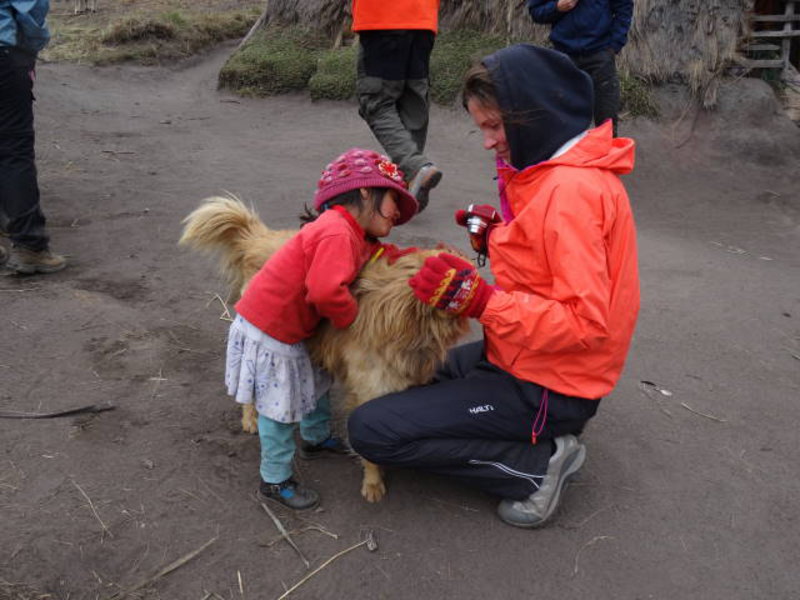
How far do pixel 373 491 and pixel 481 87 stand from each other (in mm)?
1777

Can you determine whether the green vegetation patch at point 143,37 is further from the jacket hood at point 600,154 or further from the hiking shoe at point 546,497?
the hiking shoe at point 546,497

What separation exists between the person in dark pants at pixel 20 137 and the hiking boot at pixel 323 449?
2872mm

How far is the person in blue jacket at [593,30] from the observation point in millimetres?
6758

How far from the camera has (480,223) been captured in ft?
10.5

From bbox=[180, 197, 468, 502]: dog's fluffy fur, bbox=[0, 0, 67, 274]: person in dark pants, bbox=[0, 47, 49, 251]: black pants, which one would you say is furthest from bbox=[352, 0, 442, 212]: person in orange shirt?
bbox=[180, 197, 468, 502]: dog's fluffy fur

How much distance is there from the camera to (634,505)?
312cm

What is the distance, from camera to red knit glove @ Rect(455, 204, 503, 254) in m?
3.21

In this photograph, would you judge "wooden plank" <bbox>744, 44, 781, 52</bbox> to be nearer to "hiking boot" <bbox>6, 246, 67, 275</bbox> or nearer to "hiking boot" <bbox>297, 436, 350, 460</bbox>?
"hiking boot" <bbox>297, 436, 350, 460</bbox>

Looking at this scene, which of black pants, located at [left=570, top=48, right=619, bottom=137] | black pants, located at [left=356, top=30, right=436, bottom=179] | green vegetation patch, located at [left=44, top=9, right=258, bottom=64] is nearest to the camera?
black pants, located at [left=356, top=30, right=436, bottom=179]

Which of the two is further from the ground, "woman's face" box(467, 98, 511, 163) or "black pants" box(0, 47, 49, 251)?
"woman's face" box(467, 98, 511, 163)

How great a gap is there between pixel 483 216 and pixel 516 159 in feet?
1.61

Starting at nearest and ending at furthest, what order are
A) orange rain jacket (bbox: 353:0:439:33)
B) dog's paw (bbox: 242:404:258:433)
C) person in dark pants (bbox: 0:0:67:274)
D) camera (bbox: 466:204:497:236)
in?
camera (bbox: 466:204:497:236), dog's paw (bbox: 242:404:258:433), person in dark pants (bbox: 0:0:67:274), orange rain jacket (bbox: 353:0:439:33)

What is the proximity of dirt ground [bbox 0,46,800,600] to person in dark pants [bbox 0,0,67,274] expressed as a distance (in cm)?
26

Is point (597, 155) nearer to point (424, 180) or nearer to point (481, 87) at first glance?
point (481, 87)
